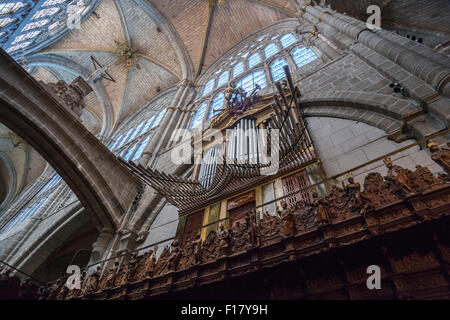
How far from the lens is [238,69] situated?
43.5ft

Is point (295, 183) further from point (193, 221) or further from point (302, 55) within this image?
point (302, 55)

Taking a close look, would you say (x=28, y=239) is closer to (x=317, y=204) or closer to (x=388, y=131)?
(x=317, y=204)

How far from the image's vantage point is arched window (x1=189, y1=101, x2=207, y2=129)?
36.7 ft

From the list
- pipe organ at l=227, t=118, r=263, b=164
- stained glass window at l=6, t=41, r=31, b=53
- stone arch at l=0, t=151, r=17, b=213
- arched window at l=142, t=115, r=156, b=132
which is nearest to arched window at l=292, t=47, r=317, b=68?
pipe organ at l=227, t=118, r=263, b=164

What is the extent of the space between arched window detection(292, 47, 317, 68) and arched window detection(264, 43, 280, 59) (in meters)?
1.54

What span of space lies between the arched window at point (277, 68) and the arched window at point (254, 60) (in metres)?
1.49

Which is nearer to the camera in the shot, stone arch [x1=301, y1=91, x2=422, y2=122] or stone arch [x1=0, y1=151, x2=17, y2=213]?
stone arch [x1=301, y1=91, x2=422, y2=122]

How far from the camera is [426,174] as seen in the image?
8.92 feet

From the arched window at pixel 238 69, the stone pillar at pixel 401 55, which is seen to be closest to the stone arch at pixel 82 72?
the arched window at pixel 238 69

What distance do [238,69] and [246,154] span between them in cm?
888

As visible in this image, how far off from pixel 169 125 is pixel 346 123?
26.2ft

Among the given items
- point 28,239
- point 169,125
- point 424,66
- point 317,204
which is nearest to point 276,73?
point 169,125

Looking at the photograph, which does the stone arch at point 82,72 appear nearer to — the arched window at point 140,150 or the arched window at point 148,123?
the arched window at point 148,123

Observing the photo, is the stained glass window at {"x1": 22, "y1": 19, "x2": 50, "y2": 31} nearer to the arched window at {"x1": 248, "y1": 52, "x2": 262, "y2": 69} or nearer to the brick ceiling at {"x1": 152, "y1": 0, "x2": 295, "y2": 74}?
the brick ceiling at {"x1": 152, "y1": 0, "x2": 295, "y2": 74}
